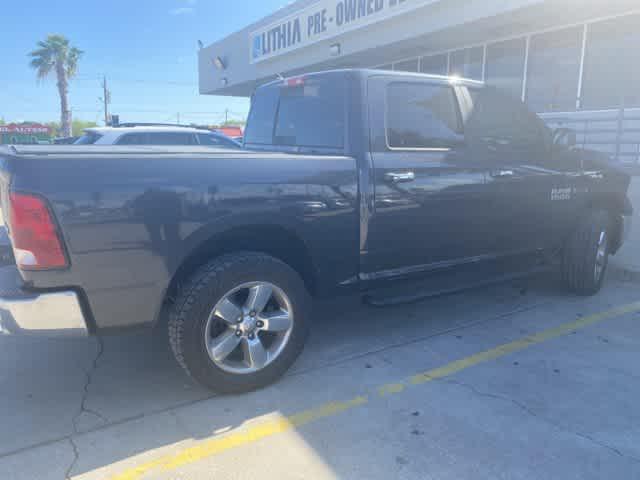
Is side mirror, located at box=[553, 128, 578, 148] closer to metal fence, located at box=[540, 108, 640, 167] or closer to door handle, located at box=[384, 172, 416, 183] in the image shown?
door handle, located at box=[384, 172, 416, 183]

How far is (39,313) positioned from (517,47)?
12017mm

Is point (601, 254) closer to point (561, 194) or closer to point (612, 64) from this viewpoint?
point (561, 194)

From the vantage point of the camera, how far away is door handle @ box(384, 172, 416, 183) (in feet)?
11.2

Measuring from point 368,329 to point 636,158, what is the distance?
6.79m

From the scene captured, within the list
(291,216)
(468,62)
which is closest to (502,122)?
(291,216)

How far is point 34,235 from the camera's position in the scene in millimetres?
2416


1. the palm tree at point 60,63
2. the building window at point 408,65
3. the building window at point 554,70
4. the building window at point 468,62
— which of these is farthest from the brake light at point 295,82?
the palm tree at point 60,63

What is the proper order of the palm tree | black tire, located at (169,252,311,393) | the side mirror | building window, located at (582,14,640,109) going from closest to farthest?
black tire, located at (169,252,311,393) < the side mirror < building window, located at (582,14,640,109) < the palm tree

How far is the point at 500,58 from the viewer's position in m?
12.3

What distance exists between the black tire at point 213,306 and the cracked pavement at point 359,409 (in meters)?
0.14

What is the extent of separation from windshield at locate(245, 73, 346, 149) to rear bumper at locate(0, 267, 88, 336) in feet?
6.32

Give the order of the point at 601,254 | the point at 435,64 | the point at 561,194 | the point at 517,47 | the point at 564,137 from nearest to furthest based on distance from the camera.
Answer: the point at 561,194, the point at 564,137, the point at 601,254, the point at 517,47, the point at 435,64

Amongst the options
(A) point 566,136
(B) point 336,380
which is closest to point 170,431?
(B) point 336,380

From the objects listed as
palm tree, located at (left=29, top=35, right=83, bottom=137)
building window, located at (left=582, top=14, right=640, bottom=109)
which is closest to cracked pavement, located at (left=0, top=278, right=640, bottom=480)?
building window, located at (left=582, top=14, right=640, bottom=109)
